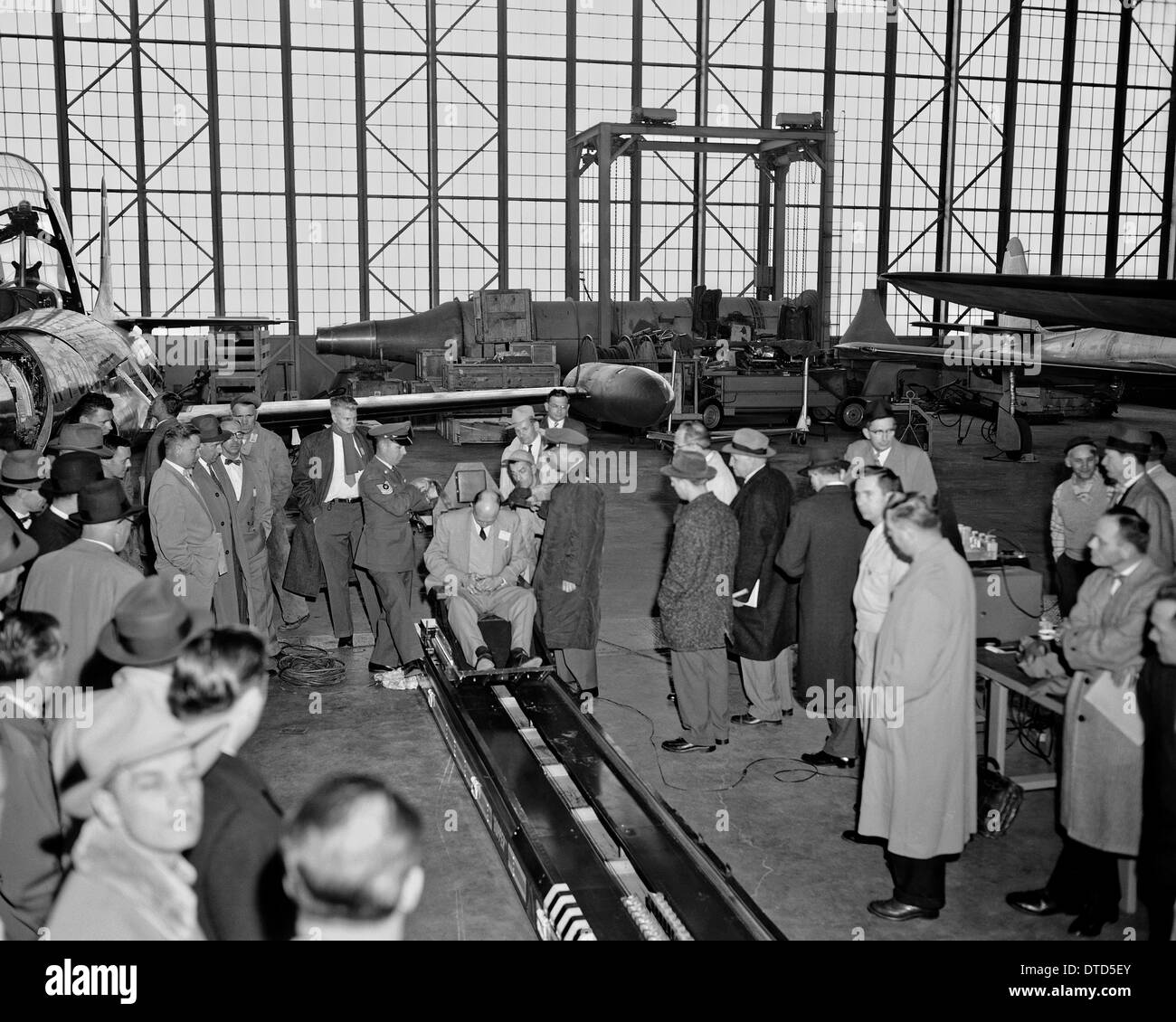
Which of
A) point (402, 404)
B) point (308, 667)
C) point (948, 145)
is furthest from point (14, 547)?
point (948, 145)

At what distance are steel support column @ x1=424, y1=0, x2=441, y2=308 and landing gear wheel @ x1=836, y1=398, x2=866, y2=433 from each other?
10087 mm

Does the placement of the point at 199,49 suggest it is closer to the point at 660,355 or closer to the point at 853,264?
the point at 660,355

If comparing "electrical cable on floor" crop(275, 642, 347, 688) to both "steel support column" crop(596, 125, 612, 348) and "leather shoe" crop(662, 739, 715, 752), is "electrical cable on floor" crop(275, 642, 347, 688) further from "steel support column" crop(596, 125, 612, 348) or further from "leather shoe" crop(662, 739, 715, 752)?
"steel support column" crop(596, 125, 612, 348)

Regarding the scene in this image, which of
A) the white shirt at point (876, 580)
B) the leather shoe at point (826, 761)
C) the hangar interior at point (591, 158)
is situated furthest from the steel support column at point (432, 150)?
the white shirt at point (876, 580)

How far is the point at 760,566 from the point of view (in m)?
7.59

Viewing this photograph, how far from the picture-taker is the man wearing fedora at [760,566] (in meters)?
7.61

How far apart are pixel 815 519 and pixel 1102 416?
2167 cm

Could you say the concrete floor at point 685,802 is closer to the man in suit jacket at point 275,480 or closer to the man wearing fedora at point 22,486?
the man in suit jacket at point 275,480

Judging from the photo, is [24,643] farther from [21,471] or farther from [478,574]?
[478,574]

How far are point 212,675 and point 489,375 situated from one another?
65.0 ft

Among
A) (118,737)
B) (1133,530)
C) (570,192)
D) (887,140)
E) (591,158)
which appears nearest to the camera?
(118,737)

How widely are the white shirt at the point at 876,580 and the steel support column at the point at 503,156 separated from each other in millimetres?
24126

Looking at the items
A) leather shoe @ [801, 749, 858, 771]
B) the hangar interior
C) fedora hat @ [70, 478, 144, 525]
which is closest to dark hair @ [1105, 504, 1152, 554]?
leather shoe @ [801, 749, 858, 771]
